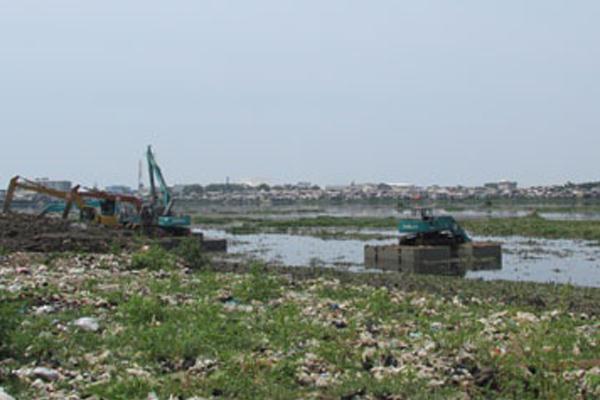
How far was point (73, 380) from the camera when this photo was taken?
7176mm

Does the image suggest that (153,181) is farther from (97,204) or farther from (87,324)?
(87,324)

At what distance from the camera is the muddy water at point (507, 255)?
2585 centimetres

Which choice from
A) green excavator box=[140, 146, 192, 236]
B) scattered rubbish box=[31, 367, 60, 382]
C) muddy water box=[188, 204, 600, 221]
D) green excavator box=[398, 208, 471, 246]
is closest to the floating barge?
green excavator box=[398, 208, 471, 246]

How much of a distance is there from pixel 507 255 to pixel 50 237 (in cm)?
2077

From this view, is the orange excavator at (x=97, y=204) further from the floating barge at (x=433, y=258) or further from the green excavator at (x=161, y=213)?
the floating barge at (x=433, y=258)

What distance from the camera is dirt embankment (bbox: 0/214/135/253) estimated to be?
73.3ft

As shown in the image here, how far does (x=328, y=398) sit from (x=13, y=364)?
3372mm

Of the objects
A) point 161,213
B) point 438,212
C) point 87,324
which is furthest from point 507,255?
point 438,212

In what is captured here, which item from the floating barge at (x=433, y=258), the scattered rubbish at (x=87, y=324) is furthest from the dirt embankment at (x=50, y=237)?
the scattered rubbish at (x=87, y=324)

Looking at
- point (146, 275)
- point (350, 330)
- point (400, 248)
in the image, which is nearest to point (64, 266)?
point (146, 275)

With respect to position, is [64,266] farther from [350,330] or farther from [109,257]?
[350,330]

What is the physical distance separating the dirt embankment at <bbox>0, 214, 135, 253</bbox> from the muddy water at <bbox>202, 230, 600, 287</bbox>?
7.37 meters

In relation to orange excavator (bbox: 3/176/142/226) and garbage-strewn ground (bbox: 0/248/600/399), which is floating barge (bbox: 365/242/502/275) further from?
garbage-strewn ground (bbox: 0/248/600/399)

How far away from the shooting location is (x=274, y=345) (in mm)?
8875
